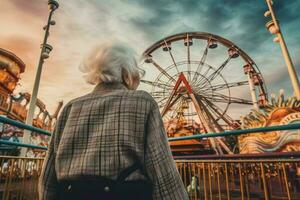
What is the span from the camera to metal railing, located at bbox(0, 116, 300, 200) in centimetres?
222

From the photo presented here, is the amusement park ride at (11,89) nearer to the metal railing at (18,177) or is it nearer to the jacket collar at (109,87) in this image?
the metal railing at (18,177)

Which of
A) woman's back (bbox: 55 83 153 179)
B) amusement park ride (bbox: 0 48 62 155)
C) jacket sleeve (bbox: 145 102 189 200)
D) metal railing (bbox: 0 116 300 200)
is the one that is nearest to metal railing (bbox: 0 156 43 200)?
metal railing (bbox: 0 116 300 200)

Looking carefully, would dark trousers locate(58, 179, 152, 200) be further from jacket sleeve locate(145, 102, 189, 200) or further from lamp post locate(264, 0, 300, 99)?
lamp post locate(264, 0, 300, 99)

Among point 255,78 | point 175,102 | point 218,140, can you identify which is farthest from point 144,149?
point 255,78

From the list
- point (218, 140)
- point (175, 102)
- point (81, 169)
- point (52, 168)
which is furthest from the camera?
point (175, 102)

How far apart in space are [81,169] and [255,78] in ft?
67.7

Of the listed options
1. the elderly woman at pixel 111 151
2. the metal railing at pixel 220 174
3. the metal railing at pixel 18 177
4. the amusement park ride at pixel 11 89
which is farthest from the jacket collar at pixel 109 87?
the amusement park ride at pixel 11 89

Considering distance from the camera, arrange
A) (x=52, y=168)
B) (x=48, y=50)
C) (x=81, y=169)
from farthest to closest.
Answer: (x=48, y=50), (x=52, y=168), (x=81, y=169)

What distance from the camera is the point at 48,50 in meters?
8.40

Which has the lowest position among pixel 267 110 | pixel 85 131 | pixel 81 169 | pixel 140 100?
pixel 81 169

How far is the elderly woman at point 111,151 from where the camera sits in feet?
2.70

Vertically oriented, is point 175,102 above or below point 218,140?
above

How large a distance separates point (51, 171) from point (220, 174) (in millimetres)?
2299

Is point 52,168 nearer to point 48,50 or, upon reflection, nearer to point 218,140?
point 48,50
